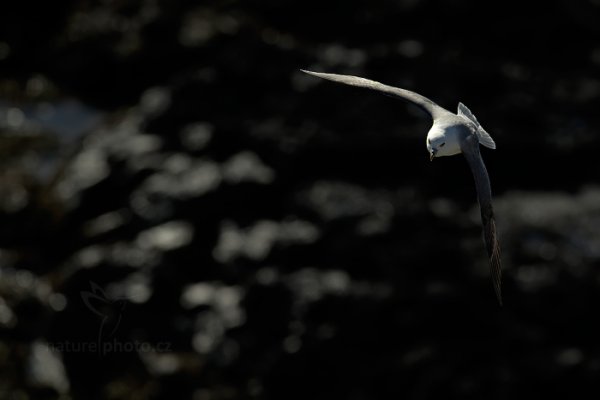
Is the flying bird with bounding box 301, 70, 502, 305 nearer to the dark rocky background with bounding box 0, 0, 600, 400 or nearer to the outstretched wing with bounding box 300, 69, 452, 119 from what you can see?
the outstretched wing with bounding box 300, 69, 452, 119

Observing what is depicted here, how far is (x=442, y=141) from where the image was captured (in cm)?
966

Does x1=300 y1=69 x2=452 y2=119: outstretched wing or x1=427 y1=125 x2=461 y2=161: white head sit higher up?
x1=427 y1=125 x2=461 y2=161: white head

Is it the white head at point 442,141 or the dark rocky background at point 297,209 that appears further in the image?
the dark rocky background at point 297,209

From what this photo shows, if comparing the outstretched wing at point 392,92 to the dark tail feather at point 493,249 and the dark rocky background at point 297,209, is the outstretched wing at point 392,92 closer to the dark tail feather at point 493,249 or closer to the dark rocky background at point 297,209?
the dark tail feather at point 493,249

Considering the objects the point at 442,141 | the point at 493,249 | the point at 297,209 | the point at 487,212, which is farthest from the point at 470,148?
the point at 297,209

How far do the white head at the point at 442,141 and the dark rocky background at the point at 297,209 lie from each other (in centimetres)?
733

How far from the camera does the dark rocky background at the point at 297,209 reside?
16.6m

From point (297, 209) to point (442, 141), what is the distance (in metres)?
8.52

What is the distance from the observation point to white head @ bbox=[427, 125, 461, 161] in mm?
9641

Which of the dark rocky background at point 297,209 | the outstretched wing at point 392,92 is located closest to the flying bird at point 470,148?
the outstretched wing at point 392,92

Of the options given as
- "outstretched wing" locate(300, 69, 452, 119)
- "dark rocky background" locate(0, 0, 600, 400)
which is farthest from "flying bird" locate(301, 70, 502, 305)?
"dark rocky background" locate(0, 0, 600, 400)

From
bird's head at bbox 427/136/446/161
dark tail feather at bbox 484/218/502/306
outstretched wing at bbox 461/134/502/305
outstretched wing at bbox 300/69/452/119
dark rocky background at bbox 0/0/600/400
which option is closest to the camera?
outstretched wing at bbox 461/134/502/305

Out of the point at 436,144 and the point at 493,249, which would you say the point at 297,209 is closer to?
the point at 436,144

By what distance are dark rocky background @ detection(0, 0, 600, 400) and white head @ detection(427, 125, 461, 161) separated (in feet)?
24.0
